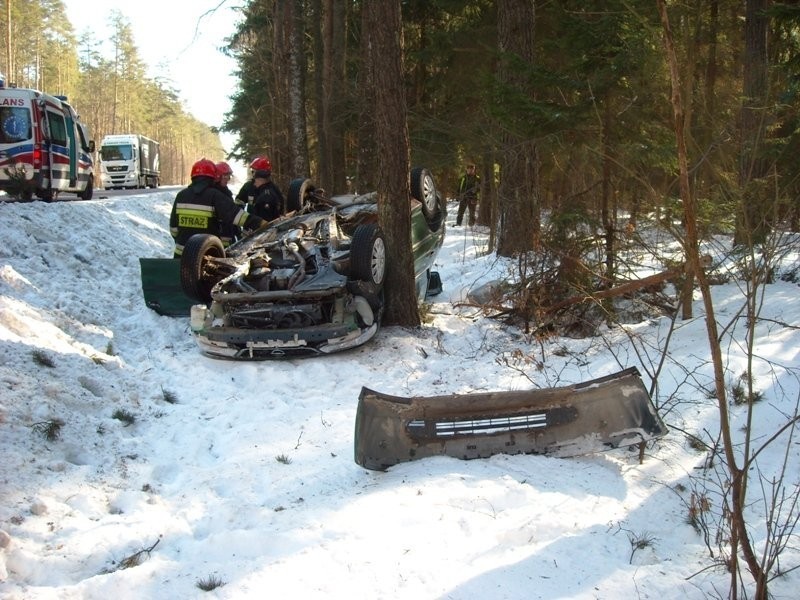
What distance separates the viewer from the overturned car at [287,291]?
6.40 metres

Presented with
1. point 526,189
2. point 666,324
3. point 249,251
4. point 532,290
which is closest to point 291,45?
point 526,189

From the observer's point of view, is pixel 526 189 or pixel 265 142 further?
pixel 265 142

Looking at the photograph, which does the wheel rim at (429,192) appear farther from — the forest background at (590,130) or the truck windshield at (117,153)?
the truck windshield at (117,153)

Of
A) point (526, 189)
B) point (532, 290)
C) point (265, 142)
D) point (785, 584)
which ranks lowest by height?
point (785, 584)

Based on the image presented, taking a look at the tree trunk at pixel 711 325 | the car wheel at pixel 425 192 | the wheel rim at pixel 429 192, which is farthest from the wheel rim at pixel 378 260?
the tree trunk at pixel 711 325

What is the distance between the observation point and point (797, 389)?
4.70 m

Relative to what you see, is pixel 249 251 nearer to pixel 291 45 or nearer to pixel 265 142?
pixel 291 45

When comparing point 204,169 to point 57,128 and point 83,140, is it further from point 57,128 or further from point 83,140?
point 83,140

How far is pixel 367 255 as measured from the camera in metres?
6.68

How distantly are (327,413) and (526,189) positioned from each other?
5375mm

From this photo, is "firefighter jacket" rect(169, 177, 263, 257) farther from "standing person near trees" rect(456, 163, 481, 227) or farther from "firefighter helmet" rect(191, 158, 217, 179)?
"standing person near trees" rect(456, 163, 481, 227)

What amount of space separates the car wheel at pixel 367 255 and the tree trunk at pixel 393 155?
41 centimetres

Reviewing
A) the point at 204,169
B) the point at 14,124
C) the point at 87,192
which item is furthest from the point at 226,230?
the point at 87,192

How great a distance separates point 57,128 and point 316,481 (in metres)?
12.1
